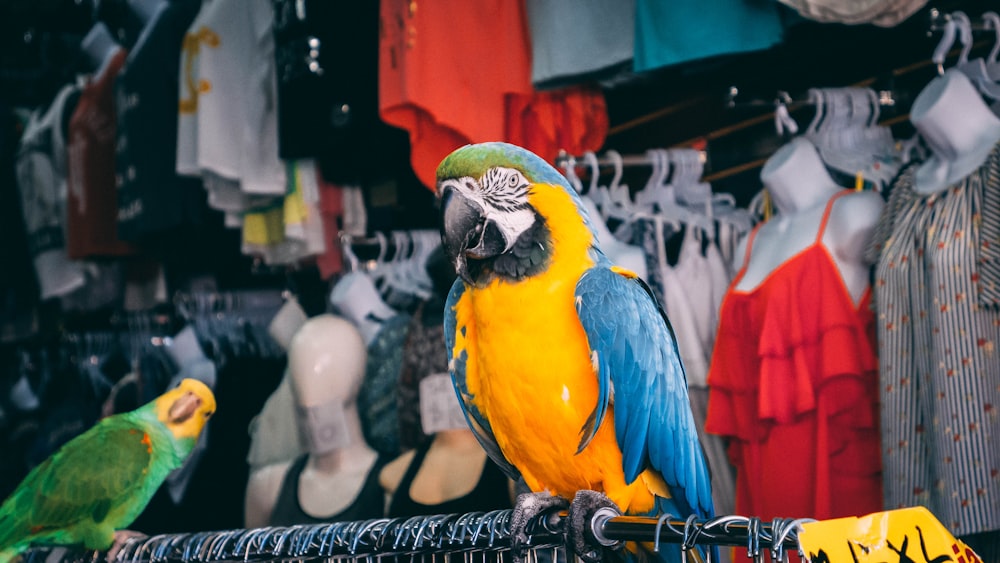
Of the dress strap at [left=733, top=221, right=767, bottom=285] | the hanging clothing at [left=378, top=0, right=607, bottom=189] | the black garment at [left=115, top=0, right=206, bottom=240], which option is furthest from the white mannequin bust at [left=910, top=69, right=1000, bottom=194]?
the black garment at [left=115, top=0, right=206, bottom=240]

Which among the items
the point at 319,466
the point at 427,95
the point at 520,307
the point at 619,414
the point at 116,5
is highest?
the point at 116,5

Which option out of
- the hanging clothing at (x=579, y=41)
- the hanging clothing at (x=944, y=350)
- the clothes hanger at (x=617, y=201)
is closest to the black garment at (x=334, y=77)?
the hanging clothing at (x=579, y=41)

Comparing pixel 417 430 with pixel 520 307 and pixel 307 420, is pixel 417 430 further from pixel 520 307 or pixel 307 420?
pixel 520 307

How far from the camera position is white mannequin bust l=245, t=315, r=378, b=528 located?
2.71 metres

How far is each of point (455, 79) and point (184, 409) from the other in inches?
43.7

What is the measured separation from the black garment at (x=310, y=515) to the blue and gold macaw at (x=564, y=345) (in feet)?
4.05

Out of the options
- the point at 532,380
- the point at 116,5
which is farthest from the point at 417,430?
the point at 116,5

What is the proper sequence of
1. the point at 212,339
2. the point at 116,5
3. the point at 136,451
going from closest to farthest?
the point at 136,451
the point at 212,339
the point at 116,5

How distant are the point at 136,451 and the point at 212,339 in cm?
174

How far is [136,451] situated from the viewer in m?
2.06

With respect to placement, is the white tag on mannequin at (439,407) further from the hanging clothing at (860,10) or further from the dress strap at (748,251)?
the hanging clothing at (860,10)

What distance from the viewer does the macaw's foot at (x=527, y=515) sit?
1.25 m

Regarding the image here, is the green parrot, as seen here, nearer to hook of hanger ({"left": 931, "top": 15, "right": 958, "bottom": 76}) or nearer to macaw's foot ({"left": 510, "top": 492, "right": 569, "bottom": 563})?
macaw's foot ({"left": 510, "top": 492, "right": 569, "bottom": 563})

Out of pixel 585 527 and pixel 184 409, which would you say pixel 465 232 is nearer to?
pixel 585 527
